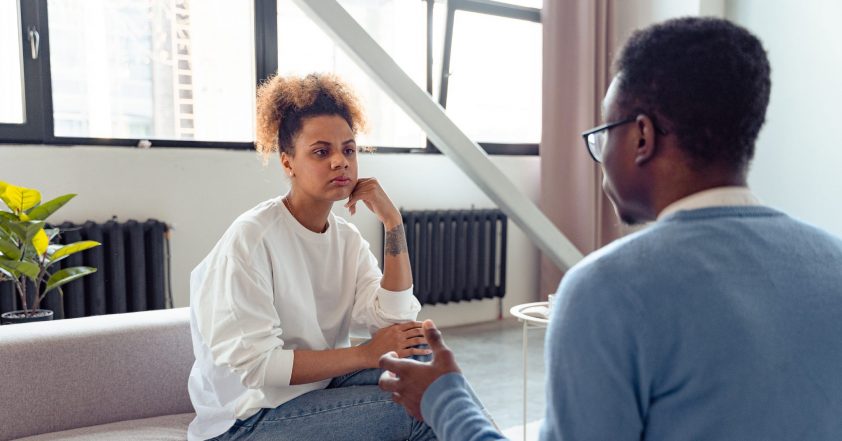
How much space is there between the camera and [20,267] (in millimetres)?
2074

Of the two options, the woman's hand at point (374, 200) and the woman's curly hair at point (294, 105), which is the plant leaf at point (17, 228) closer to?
the woman's curly hair at point (294, 105)

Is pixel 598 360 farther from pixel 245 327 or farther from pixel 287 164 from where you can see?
pixel 287 164

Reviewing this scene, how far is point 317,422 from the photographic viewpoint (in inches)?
54.7

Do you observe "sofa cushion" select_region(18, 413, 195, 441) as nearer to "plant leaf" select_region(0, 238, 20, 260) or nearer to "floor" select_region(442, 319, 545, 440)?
"plant leaf" select_region(0, 238, 20, 260)

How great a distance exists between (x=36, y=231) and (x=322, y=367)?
1247 mm

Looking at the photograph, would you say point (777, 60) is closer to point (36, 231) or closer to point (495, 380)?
point (495, 380)

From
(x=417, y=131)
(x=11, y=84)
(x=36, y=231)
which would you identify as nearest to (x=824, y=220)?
(x=417, y=131)

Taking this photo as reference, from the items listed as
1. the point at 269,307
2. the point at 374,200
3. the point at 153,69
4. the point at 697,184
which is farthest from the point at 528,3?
the point at 697,184

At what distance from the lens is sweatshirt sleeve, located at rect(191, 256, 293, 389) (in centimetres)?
133

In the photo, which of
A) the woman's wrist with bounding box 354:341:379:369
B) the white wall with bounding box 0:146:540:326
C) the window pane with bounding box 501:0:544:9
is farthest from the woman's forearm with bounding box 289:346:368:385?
the window pane with bounding box 501:0:544:9

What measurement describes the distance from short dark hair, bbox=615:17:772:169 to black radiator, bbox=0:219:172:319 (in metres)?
2.64

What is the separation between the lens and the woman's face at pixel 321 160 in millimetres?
1583

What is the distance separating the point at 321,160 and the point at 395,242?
0.93ft

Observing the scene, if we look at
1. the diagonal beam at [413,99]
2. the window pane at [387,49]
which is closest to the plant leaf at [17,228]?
the diagonal beam at [413,99]
